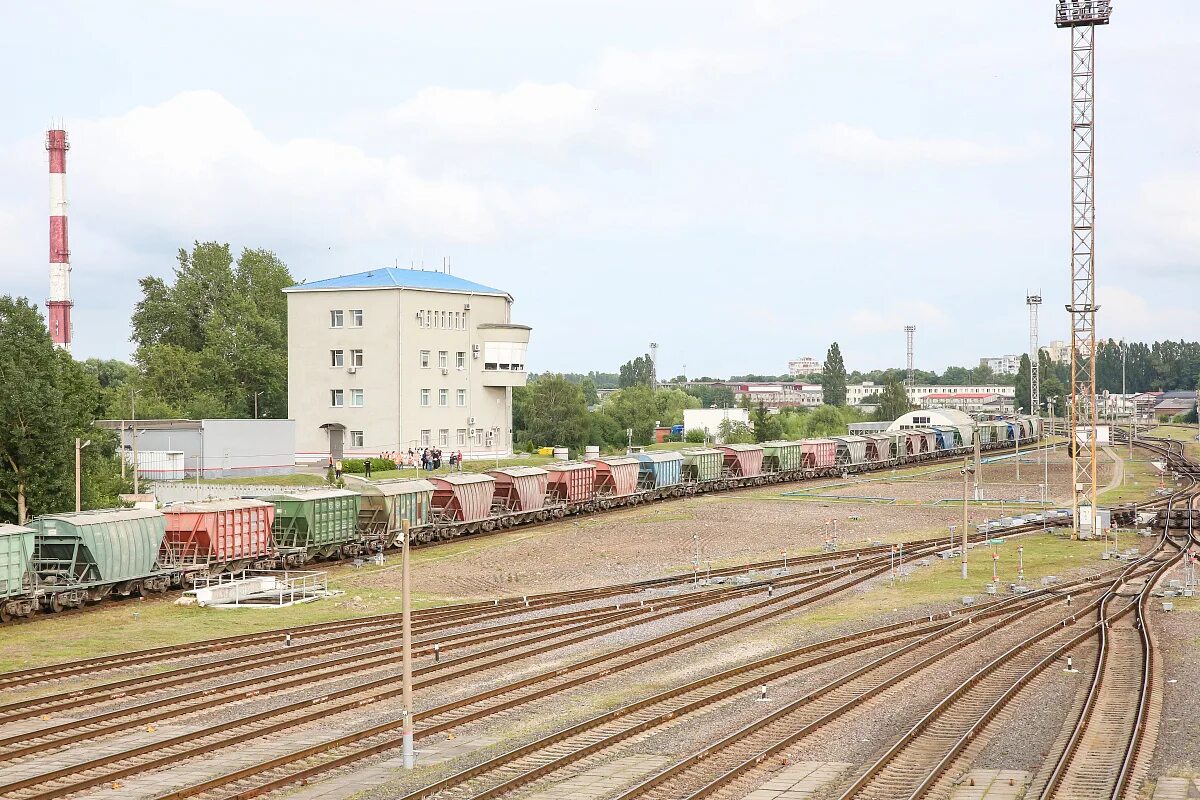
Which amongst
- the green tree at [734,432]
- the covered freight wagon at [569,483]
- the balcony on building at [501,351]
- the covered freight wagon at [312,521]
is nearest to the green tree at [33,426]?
the covered freight wagon at [312,521]

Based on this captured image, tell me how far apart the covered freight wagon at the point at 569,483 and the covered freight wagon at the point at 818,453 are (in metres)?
32.9

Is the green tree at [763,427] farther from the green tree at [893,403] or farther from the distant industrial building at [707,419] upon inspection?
the green tree at [893,403]

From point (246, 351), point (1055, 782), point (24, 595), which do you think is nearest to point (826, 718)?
point (1055, 782)

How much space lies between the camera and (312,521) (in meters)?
49.3

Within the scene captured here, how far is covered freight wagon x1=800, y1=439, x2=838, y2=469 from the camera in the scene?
100750mm

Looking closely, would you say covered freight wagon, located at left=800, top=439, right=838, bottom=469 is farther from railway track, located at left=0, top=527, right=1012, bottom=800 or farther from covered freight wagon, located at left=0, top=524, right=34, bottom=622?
covered freight wagon, located at left=0, top=524, right=34, bottom=622

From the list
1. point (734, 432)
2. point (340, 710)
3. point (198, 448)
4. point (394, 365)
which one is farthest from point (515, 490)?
point (734, 432)

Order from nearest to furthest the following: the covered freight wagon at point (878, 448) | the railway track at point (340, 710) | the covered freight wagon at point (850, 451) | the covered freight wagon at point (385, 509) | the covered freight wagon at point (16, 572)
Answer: the railway track at point (340, 710) → the covered freight wagon at point (16, 572) → the covered freight wagon at point (385, 509) → the covered freight wagon at point (850, 451) → the covered freight wagon at point (878, 448)

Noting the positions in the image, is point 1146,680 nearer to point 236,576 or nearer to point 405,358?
point 236,576

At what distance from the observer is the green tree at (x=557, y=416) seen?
128250 millimetres

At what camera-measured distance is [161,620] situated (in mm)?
37219

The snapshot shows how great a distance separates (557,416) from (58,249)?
2039 inches

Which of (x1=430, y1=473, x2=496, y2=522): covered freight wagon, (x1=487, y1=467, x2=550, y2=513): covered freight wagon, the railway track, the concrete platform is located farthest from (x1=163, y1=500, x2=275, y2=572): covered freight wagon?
the concrete platform

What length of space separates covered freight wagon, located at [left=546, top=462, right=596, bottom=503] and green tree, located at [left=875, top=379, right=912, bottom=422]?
121284mm
